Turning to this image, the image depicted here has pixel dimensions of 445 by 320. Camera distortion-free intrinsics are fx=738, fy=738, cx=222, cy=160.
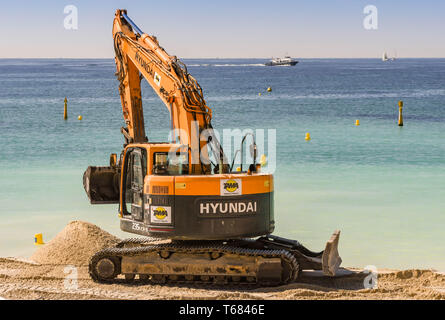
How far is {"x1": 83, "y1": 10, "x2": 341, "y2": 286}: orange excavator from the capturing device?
37.0 ft

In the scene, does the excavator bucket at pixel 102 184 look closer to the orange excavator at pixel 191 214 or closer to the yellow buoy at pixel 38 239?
the orange excavator at pixel 191 214

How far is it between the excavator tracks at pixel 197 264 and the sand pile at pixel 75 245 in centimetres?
133

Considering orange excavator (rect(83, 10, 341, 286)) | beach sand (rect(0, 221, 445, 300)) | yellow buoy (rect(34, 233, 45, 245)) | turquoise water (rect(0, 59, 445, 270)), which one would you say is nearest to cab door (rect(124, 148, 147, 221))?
orange excavator (rect(83, 10, 341, 286))

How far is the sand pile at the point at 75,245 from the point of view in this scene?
42.9 feet

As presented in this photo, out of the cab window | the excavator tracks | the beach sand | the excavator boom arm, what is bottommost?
the beach sand

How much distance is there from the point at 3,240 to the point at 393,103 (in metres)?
60.9

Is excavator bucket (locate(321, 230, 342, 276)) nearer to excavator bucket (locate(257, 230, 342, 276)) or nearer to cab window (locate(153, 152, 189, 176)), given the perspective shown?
excavator bucket (locate(257, 230, 342, 276))

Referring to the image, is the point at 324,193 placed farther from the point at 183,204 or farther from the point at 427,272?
the point at 183,204

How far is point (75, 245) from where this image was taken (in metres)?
13.4

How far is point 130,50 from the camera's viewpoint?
43.2 ft

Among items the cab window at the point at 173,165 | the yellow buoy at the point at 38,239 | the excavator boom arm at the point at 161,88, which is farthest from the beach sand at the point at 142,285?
the yellow buoy at the point at 38,239

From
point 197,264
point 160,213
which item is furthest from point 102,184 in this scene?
point 197,264

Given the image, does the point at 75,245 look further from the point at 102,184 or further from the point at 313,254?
the point at 313,254
